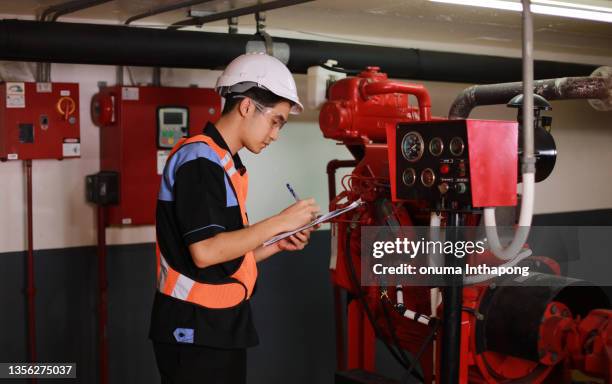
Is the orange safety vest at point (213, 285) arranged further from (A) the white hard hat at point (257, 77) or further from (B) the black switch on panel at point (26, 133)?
(B) the black switch on panel at point (26, 133)

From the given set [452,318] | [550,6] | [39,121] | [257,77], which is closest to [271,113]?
[257,77]

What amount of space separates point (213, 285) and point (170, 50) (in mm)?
1360

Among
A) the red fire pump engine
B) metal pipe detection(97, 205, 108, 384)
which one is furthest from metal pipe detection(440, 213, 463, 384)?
metal pipe detection(97, 205, 108, 384)

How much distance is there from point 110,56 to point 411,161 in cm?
146

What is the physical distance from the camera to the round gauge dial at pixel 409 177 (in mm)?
Result: 2234

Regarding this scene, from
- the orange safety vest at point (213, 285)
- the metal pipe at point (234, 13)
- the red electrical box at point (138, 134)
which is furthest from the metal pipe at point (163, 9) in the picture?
the orange safety vest at point (213, 285)

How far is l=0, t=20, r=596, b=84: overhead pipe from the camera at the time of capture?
9.73 ft

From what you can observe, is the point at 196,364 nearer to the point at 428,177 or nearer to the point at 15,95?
the point at 428,177

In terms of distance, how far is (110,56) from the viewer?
10.1 ft

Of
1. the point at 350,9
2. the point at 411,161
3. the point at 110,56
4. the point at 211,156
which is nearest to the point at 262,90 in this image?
the point at 211,156

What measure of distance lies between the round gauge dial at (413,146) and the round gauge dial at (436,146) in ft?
0.10

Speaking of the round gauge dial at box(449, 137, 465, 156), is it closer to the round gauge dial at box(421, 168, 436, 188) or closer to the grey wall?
the round gauge dial at box(421, 168, 436, 188)

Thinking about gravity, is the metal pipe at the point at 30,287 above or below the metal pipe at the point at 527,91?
below

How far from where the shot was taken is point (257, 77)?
222 cm
